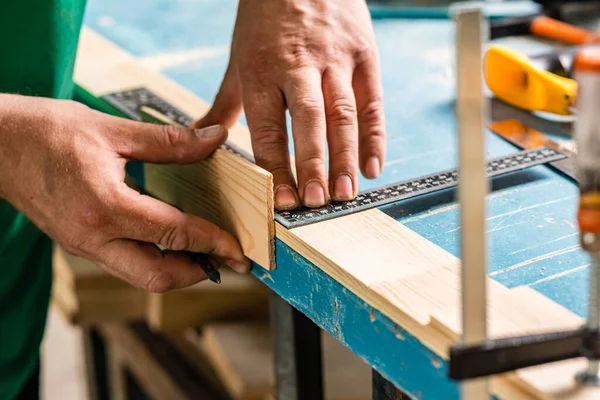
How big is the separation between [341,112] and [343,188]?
106 millimetres

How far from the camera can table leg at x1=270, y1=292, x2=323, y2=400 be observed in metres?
1.25

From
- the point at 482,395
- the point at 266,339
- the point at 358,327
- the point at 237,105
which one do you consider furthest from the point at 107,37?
the point at 482,395

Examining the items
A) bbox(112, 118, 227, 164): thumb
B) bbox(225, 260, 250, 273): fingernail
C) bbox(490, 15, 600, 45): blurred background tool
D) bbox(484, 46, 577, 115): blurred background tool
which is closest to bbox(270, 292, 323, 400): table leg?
bbox(225, 260, 250, 273): fingernail

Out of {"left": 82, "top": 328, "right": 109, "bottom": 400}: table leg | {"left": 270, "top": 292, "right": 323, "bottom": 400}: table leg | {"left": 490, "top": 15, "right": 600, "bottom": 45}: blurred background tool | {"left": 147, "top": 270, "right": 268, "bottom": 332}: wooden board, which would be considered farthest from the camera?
{"left": 82, "top": 328, "right": 109, "bottom": 400}: table leg

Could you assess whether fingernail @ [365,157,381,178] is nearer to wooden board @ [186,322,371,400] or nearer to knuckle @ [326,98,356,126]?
knuckle @ [326,98,356,126]

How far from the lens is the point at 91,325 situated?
7.14 feet

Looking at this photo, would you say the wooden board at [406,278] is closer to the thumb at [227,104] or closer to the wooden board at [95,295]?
the thumb at [227,104]

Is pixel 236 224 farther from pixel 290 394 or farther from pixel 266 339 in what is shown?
pixel 266 339

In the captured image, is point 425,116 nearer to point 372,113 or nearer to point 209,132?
point 372,113

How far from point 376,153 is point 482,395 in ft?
1.47

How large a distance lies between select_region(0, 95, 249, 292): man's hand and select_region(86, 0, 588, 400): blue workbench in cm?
11

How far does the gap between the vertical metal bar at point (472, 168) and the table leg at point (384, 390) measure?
353 mm

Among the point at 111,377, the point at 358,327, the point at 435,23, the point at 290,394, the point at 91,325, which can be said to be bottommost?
the point at 111,377

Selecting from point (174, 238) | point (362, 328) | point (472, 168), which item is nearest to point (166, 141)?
point (174, 238)
